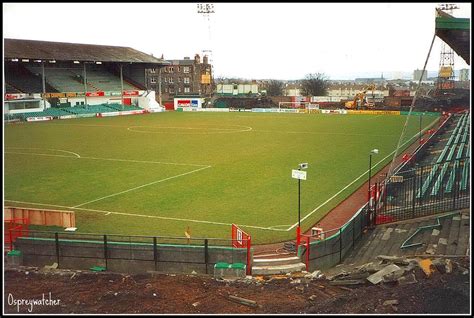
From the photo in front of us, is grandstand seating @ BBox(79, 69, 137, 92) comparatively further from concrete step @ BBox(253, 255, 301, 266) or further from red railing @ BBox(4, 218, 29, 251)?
concrete step @ BBox(253, 255, 301, 266)

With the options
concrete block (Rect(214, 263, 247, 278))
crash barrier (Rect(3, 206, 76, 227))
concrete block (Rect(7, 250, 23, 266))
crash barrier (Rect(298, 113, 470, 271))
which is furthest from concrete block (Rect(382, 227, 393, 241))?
concrete block (Rect(7, 250, 23, 266))

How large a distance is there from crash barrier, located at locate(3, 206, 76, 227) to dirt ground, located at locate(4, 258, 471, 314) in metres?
5.45

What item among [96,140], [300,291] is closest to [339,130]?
[96,140]

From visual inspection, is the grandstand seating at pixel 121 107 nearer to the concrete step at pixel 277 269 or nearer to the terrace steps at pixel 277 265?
the terrace steps at pixel 277 265

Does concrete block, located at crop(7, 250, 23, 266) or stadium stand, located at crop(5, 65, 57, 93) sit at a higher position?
stadium stand, located at crop(5, 65, 57, 93)

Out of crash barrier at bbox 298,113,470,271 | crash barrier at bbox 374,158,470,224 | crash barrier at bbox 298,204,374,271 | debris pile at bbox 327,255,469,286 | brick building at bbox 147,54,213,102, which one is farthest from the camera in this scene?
brick building at bbox 147,54,213,102

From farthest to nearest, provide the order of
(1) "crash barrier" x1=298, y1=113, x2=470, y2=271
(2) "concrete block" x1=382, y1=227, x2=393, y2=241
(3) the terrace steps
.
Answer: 1. (2) "concrete block" x1=382, y1=227, x2=393, y2=241
2. (1) "crash barrier" x1=298, y1=113, x2=470, y2=271
3. (3) the terrace steps

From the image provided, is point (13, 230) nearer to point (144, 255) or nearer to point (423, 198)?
point (144, 255)

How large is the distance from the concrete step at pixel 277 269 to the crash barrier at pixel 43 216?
8.35 meters

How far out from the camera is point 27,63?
243 feet

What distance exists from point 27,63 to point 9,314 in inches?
2830

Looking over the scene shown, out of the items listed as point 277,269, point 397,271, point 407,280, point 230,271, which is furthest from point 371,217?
point 230,271

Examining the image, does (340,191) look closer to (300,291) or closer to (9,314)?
(300,291)

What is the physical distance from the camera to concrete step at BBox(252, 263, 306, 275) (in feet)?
45.8
